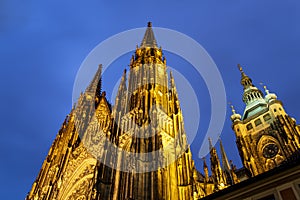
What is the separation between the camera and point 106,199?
1642 cm

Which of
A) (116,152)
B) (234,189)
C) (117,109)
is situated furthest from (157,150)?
(234,189)

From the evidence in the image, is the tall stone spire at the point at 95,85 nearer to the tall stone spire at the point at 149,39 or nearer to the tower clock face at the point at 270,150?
the tall stone spire at the point at 149,39

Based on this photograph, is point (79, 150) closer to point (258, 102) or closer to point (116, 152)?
point (116, 152)

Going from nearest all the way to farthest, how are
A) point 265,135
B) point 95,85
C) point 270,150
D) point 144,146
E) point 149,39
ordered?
point 144,146 < point 270,150 < point 265,135 < point 95,85 < point 149,39

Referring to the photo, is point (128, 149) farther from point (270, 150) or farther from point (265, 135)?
point (265, 135)

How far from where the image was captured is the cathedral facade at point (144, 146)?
16.6 meters

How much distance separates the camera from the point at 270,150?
88.2ft

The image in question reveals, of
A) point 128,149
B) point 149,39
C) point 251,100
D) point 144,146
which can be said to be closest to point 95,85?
point 149,39

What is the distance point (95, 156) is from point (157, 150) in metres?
5.88

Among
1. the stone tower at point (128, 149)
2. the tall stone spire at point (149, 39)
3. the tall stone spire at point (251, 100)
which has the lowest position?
the stone tower at point (128, 149)

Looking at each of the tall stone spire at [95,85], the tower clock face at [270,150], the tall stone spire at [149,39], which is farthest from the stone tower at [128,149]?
the tower clock face at [270,150]

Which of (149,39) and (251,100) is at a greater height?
(149,39)

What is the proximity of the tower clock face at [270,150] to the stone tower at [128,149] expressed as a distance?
10374 millimetres

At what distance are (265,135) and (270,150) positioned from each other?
6.14 ft
